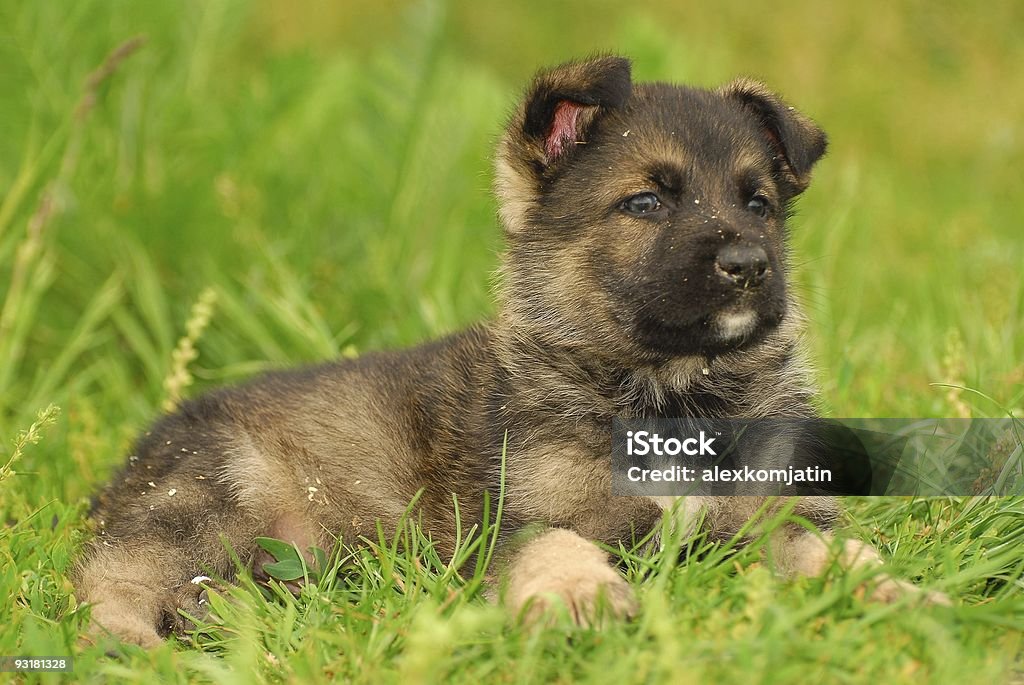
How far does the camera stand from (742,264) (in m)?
3.53

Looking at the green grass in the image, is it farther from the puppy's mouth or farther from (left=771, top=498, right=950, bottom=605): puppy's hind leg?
the puppy's mouth

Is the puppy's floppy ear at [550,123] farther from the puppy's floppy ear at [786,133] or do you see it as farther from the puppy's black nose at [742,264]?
the puppy's black nose at [742,264]

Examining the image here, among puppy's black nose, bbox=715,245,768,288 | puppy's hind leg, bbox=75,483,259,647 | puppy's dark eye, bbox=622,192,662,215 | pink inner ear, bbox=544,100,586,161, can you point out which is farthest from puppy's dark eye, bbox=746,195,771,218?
puppy's hind leg, bbox=75,483,259,647

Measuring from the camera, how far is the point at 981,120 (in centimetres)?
1115

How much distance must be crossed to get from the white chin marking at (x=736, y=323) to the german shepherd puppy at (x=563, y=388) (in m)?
0.01

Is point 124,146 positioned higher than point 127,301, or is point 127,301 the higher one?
point 124,146

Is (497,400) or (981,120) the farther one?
(981,120)

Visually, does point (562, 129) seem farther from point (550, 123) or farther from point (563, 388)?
point (563, 388)

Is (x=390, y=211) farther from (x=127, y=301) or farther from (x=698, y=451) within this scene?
(x=698, y=451)

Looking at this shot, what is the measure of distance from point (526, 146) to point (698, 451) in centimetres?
121

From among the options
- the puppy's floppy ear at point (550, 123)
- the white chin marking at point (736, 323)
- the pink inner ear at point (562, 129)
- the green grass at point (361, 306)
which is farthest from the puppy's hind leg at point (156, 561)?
the white chin marking at point (736, 323)

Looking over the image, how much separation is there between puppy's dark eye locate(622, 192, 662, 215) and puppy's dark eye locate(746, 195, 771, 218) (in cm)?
36

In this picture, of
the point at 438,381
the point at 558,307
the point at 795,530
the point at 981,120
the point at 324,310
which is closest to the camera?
the point at 795,530

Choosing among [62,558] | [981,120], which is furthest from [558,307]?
[981,120]
